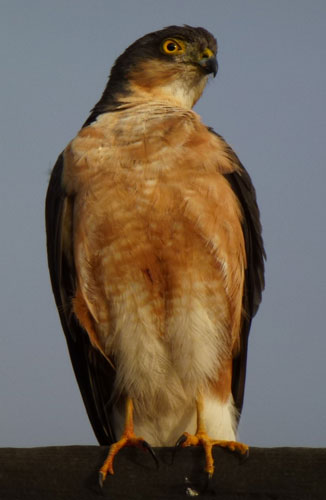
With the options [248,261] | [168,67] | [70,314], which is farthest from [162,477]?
[168,67]

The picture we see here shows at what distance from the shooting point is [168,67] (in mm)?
4715

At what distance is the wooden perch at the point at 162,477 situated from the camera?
2.51 metres

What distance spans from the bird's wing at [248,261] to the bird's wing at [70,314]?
26.1 inches

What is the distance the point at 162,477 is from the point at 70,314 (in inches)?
53.1

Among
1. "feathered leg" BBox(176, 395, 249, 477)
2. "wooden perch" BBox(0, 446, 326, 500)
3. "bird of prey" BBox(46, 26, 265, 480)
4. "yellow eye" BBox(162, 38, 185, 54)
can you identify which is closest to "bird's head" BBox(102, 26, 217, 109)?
"yellow eye" BBox(162, 38, 185, 54)

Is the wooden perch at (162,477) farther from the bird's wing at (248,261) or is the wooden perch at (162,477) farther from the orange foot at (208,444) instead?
the bird's wing at (248,261)

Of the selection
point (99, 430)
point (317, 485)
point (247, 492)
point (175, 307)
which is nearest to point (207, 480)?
point (247, 492)

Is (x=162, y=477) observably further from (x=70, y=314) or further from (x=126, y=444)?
(x=70, y=314)

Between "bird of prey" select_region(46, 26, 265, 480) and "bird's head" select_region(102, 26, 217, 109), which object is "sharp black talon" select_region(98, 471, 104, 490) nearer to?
"bird of prey" select_region(46, 26, 265, 480)

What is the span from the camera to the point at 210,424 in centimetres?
391

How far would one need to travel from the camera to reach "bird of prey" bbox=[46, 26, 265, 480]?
3.59 m

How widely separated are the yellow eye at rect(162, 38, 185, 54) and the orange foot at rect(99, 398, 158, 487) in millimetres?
2137

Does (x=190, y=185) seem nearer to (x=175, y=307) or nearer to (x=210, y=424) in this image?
(x=175, y=307)

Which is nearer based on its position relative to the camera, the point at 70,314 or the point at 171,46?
the point at 70,314
